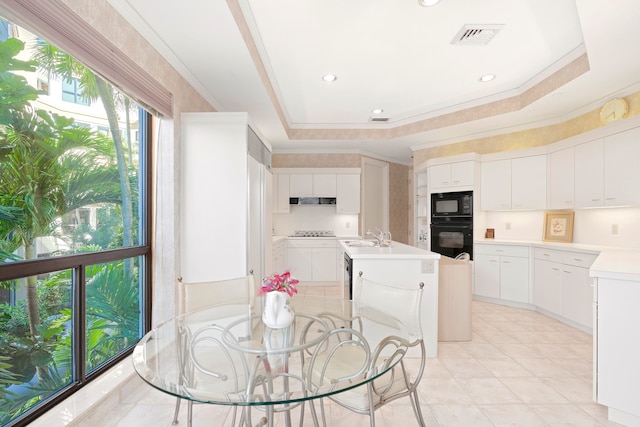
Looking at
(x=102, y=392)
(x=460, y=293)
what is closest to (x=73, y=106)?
(x=102, y=392)

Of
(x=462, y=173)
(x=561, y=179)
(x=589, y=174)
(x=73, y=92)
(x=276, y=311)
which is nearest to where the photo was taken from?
(x=276, y=311)

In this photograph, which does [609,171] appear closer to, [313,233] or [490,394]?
[490,394]

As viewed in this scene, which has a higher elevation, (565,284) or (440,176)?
(440,176)

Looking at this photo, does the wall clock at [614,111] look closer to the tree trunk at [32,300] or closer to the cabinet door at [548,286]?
the cabinet door at [548,286]

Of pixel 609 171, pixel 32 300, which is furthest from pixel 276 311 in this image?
pixel 609 171

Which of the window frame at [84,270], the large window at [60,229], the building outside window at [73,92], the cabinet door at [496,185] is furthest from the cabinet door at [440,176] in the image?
the building outside window at [73,92]

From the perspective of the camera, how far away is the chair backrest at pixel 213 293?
196 centimetres

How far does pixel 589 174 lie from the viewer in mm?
3584

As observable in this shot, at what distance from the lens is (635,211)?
3340 mm

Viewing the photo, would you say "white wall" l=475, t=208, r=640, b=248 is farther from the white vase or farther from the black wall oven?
the white vase

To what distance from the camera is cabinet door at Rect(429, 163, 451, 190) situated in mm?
5006

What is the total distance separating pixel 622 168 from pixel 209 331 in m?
4.09

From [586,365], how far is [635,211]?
1838 millimetres

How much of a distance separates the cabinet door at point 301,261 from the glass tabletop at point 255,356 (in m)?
3.60
